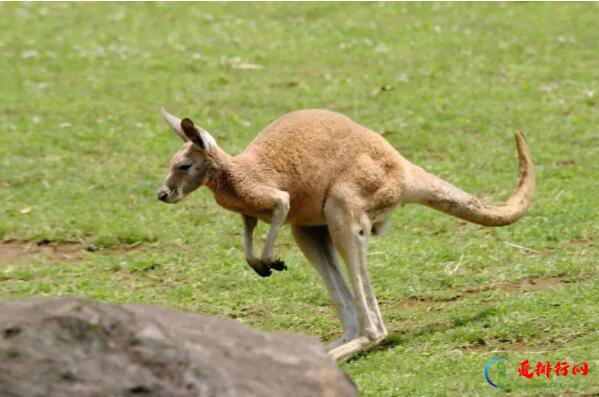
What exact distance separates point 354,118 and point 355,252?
4.64 meters

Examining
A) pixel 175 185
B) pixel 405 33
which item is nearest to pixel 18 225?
pixel 175 185

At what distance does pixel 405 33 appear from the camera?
1356cm

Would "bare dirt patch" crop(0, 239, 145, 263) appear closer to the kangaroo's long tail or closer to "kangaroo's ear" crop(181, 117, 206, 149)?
"kangaroo's ear" crop(181, 117, 206, 149)

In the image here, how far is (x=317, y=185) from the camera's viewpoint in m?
6.29

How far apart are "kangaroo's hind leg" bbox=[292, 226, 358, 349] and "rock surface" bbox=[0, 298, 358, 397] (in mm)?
2467

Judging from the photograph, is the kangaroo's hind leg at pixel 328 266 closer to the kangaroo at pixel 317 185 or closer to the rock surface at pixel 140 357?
the kangaroo at pixel 317 185

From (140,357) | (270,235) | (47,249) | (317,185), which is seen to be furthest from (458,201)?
(140,357)

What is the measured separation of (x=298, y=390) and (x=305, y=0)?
Answer: 11.6m

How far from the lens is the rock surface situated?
383 centimetres

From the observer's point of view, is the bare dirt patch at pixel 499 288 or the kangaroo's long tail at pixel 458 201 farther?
the bare dirt patch at pixel 499 288

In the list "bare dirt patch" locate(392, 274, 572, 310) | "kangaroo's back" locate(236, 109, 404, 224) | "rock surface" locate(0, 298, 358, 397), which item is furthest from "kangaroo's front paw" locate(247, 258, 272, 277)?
"rock surface" locate(0, 298, 358, 397)

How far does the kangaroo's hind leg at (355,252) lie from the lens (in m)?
6.29

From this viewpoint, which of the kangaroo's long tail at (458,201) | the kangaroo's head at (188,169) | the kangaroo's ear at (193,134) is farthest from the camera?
the kangaroo's long tail at (458,201)

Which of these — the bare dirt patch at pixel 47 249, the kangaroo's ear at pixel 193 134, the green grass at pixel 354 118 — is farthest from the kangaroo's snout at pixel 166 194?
the bare dirt patch at pixel 47 249
